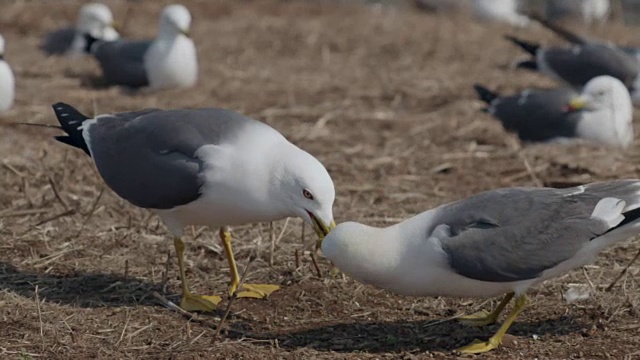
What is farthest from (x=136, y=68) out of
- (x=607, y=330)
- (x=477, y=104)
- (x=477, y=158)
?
(x=607, y=330)

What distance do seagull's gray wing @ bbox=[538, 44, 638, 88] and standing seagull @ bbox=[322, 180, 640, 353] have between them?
583 centimetres

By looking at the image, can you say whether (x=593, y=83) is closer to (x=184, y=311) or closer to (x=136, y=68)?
(x=136, y=68)

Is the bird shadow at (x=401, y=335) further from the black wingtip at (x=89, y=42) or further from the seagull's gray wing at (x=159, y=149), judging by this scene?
the black wingtip at (x=89, y=42)

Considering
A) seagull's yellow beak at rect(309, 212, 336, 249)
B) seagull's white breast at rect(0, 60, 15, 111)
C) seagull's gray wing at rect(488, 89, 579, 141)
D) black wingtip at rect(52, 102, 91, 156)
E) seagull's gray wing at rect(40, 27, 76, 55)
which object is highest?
black wingtip at rect(52, 102, 91, 156)

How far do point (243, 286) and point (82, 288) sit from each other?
0.80 m

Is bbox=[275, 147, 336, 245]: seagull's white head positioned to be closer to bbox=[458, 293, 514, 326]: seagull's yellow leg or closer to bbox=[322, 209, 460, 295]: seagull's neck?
bbox=[322, 209, 460, 295]: seagull's neck

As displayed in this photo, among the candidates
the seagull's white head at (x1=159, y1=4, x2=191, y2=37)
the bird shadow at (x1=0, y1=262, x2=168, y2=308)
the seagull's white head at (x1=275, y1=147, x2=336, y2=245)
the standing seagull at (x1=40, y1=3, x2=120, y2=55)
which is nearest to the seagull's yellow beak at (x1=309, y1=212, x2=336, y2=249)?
the seagull's white head at (x1=275, y1=147, x2=336, y2=245)

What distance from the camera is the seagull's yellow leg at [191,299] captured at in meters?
5.53

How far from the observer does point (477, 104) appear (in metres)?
10.5

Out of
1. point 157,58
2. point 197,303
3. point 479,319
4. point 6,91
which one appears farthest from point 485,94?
point 197,303

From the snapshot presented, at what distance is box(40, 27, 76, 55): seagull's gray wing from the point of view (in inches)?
502

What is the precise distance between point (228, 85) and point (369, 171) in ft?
10.6

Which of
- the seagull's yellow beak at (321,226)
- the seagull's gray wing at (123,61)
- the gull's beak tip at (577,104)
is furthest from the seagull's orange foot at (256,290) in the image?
the seagull's gray wing at (123,61)

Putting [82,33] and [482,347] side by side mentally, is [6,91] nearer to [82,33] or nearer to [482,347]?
[82,33]
